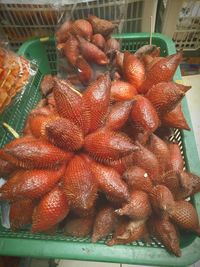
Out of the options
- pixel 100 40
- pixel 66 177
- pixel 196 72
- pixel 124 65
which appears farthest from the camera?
pixel 196 72

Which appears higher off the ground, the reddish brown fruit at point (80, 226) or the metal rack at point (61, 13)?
the metal rack at point (61, 13)

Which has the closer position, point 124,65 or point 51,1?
point 124,65

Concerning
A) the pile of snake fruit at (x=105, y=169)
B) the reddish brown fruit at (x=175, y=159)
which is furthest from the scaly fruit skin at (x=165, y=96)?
the reddish brown fruit at (x=175, y=159)

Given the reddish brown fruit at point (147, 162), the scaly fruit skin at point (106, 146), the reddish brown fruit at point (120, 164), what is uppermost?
the scaly fruit skin at point (106, 146)

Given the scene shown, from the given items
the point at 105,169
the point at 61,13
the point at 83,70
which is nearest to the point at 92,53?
the point at 83,70

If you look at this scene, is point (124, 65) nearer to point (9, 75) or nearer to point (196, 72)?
point (9, 75)

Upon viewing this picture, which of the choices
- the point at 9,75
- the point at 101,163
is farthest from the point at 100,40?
the point at 101,163

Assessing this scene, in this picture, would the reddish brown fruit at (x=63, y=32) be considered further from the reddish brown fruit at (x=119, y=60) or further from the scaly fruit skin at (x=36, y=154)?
the scaly fruit skin at (x=36, y=154)

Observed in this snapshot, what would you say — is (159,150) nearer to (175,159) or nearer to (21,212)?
(175,159)
